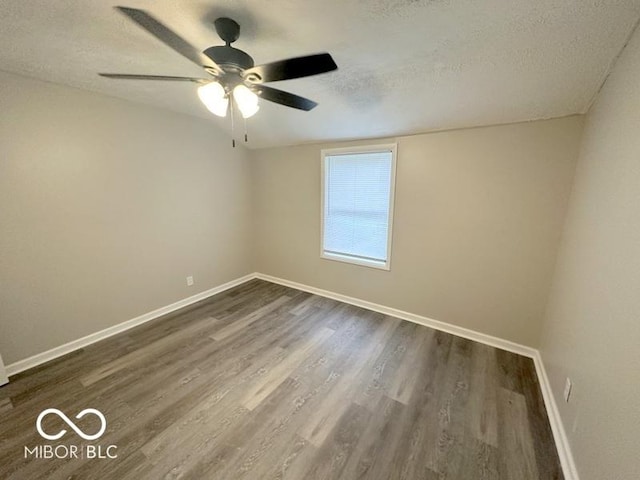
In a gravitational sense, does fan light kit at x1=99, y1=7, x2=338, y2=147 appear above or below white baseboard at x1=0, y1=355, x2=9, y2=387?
above

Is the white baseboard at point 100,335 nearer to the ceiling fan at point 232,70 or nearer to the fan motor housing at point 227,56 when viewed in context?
the ceiling fan at point 232,70

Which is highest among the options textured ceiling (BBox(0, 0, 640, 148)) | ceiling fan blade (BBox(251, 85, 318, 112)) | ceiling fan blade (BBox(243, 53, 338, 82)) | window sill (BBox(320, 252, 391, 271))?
textured ceiling (BBox(0, 0, 640, 148))

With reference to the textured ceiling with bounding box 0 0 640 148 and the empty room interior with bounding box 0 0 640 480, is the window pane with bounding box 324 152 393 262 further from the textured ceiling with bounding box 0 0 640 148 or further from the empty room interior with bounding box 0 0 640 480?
the textured ceiling with bounding box 0 0 640 148

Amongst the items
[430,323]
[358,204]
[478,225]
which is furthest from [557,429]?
[358,204]

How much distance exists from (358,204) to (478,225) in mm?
1297

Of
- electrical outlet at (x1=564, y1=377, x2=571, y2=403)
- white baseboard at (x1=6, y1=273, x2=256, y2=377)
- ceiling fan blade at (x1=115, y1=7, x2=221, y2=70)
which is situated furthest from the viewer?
white baseboard at (x1=6, y1=273, x2=256, y2=377)

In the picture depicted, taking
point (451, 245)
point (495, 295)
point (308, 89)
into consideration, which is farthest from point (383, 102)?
point (495, 295)

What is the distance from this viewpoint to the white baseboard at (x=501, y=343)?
139 cm

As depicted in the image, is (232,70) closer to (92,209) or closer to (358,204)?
(92,209)

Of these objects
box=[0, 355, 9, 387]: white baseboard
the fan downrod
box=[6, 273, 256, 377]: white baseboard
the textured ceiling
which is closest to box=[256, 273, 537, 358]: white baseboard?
box=[6, 273, 256, 377]: white baseboard

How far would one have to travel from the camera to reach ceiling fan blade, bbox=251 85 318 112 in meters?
1.40

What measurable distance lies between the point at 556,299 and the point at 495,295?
0.49 metres

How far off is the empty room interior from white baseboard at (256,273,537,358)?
0.08ft

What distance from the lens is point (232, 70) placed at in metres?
1.23
